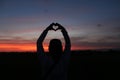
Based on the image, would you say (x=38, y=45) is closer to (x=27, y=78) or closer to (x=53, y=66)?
(x=53, y=66)

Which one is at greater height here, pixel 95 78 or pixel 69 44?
pixel 69 44

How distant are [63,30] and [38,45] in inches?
25.9

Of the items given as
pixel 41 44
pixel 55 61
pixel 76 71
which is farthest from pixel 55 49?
pixel 76 71

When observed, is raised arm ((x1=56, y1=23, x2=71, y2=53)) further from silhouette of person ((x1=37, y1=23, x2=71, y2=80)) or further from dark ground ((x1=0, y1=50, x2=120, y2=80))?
dark ground ((x1=0, y1=50, x2=120, y2=80))

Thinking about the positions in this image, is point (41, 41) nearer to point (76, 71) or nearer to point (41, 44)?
point (41, 44)

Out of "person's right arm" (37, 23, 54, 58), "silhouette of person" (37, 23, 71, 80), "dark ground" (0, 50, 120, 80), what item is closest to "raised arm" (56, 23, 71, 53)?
"silhouette of person" (37, 23, 71, 80)

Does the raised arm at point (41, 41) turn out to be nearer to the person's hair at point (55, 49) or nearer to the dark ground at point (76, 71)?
the person's hair at point (55, 49)

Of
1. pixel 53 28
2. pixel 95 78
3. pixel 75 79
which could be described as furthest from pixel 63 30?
pixel 95 78

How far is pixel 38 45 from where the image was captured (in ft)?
19.4

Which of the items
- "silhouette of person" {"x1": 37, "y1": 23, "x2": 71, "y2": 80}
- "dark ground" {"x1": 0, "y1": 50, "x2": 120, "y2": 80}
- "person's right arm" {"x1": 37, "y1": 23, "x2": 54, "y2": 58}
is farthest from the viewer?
"dark ground" {"x1": 0, "y1": 50, "x2": 120, "y2": 80}

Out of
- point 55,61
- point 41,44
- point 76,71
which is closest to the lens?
point 55,61

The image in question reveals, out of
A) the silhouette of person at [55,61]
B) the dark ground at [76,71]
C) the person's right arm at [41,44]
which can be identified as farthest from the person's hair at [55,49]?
the dark ground at [76,71]

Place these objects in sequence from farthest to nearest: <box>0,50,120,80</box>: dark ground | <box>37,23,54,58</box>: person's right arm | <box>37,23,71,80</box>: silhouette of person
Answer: <box>0,50,120,80</box>: dark ground → <box>37,23,54,58</box>: person's right arm → <box>37,23,71,80</box>: silhouette of person

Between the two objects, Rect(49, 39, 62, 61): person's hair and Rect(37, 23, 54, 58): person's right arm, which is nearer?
Rect(49, 39, 62, 61): person's hair
